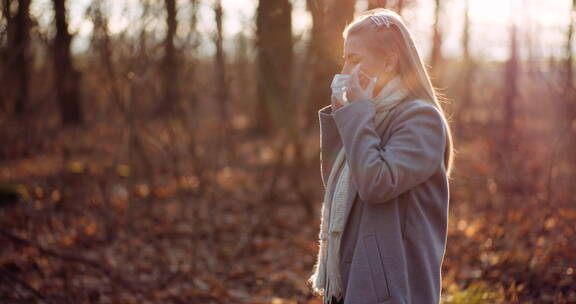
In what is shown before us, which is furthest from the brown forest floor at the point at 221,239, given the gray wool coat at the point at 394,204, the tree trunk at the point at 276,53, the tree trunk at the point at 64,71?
the gray wool coat at the point at 394,204

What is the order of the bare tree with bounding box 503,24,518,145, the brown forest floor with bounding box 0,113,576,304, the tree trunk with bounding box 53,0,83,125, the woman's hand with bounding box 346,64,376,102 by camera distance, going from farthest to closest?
the bare tree with bounding box 503,24,518,145 → the tree trunk with bounding box 53,0,83,125 → the brown forest floor with bounding box 0,113,576,304 → the woman's hand with bounding box 346,64,376,102

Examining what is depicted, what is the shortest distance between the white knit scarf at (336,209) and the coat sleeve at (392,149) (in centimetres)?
9

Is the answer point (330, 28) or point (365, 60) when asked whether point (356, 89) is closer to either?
point (365, 60)

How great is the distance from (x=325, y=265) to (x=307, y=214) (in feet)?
16.8

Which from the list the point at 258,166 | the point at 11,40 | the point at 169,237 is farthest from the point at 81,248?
the point at 258,166

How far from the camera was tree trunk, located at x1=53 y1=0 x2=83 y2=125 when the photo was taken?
746cm

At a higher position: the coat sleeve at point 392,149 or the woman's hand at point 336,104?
the woman's hand at point 336,104

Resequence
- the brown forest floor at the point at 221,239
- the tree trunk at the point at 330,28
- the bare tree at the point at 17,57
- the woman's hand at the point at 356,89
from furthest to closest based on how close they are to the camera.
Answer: the bare tree at the point at 17,57
the tree trunk at the point at 330,28
the brown forest floor at the point at 221,239
the woman's hand at the point at 356,89

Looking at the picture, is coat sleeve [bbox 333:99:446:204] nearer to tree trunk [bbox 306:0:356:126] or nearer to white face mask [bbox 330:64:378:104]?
white face mask [bbox 330:64:378:104]

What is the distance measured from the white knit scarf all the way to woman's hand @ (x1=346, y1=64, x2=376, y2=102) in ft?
0.25

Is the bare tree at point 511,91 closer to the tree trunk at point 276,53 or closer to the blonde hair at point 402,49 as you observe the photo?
the tree trunk at point 276,53

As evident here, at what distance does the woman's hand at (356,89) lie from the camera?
2.03 metres

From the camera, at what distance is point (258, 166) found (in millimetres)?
11797

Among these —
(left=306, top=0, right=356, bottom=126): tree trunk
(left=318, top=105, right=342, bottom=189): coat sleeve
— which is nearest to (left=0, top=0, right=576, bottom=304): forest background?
(left=306, top=0, right=356, bottom=126): tree trunk
